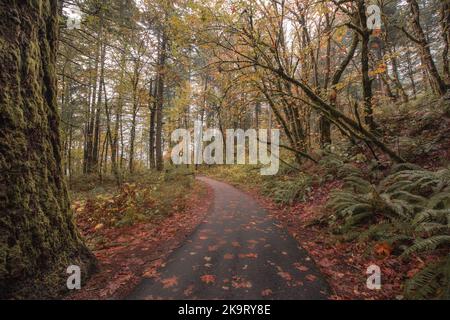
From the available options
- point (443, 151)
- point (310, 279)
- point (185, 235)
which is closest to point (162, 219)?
point (185, 235)

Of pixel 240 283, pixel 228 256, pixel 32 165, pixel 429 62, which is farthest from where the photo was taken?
pixel 429 62

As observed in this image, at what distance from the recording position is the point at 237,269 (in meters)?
4.10

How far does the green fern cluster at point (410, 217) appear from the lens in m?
3.22

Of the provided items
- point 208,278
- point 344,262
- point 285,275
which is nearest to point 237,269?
point 208,278

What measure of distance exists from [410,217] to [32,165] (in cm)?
655

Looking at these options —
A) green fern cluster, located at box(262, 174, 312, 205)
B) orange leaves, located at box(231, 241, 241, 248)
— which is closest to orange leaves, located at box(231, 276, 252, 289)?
orange leaves, located at box(231, 241, 241, 248)

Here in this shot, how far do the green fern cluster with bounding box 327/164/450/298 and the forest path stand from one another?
1.32 meters

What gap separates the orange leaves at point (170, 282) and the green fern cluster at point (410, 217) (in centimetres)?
331

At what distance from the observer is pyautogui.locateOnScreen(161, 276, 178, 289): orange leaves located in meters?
3.56

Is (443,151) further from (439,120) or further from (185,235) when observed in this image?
(185,235)

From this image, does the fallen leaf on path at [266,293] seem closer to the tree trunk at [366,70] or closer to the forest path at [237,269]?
the forest path at [237,269]

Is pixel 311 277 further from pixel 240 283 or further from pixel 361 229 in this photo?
pixel 361 229

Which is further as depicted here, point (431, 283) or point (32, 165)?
point (32, 165)

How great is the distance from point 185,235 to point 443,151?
7.57m
